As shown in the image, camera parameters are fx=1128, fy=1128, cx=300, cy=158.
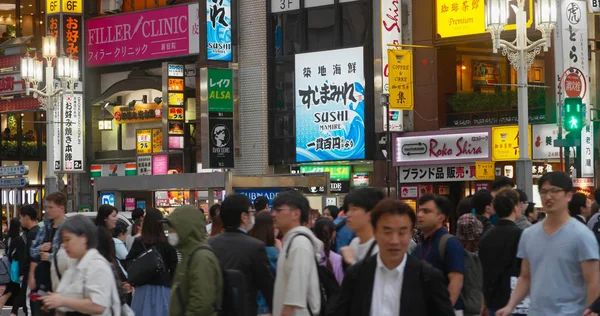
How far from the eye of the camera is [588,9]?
2886cm

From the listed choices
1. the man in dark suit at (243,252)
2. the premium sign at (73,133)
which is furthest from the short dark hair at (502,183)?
the premium sign at (73,133)

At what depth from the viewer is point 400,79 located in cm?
3438

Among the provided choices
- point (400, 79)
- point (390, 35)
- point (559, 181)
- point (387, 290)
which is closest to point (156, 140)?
point (390, 35)

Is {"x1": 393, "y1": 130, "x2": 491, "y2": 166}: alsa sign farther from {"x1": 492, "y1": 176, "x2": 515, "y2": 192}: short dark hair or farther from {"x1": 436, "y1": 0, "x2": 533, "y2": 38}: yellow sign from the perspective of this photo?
{"x1": 492, "y1": 176, "x2": 515, "y2": 192}: short dark hair

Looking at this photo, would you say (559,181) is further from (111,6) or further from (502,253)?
(111,6)

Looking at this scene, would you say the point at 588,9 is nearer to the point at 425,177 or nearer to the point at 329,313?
the point at 425,177

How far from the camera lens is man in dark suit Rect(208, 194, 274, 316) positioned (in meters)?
9.13

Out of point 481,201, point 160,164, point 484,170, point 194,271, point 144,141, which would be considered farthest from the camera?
point 144,141

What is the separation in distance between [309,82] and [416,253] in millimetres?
29723

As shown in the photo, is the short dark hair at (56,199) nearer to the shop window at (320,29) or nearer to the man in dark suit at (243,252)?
the man in dark suit at (243,252)

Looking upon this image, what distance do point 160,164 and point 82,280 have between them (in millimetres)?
36167

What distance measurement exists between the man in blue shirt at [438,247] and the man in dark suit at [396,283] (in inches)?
115

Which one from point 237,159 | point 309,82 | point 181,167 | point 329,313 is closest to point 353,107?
point 309,82

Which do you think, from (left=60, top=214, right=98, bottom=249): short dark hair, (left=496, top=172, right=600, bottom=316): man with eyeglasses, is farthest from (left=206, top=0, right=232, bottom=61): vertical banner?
(left=496, top=172, right=600, bottom=316): man with eyeglasses
